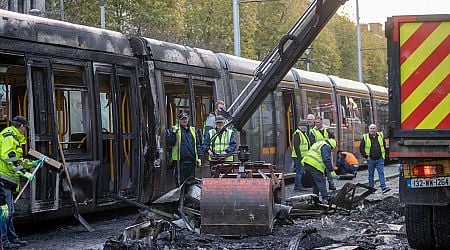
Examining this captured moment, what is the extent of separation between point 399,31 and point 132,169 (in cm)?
610

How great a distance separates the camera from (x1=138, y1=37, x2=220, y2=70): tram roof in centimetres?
1357

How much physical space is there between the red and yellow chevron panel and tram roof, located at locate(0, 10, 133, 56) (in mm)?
5312

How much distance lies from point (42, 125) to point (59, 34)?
143 centimetres

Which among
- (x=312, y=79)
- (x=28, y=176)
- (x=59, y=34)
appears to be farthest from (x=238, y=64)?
(x=28, y=176)

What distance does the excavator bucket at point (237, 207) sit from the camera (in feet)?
32.8

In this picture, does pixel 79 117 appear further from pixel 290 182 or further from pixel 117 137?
pixel 290 182

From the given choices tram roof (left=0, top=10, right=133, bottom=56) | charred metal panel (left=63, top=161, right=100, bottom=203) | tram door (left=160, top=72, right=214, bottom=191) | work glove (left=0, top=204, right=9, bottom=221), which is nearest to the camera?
work glove (left=0, top=204, right=9, bottom=221)

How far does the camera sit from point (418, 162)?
7832 mm

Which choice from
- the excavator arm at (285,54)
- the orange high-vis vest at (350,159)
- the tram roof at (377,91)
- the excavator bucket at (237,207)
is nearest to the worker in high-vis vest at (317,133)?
the orange high-vis vest at (350,159)

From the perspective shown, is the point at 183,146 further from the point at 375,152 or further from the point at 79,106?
the point at 375,152

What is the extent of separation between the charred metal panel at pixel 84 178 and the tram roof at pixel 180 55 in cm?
254

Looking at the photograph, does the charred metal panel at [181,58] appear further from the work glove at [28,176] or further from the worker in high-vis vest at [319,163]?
the work glove at [28,176]

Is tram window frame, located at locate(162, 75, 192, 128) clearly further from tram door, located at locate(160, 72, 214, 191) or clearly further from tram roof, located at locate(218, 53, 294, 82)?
tram roof, located at locate(218, 53, 294, 82)

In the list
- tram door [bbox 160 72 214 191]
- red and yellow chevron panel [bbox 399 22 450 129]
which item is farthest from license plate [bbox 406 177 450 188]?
tram door [bbox 160 72 214 191]
